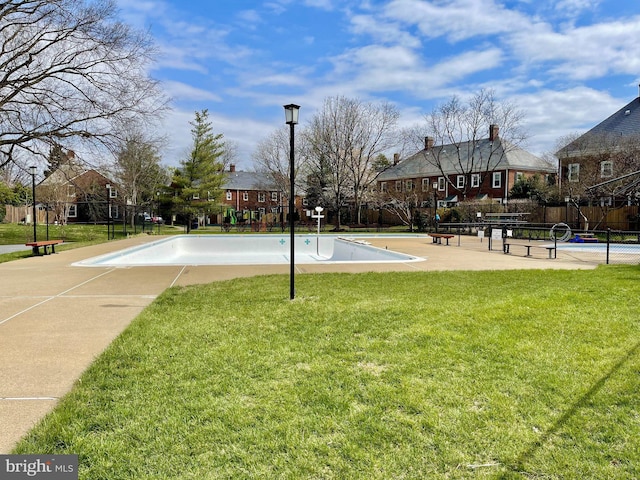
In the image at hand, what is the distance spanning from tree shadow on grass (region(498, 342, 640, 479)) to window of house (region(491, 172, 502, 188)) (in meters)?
36.6

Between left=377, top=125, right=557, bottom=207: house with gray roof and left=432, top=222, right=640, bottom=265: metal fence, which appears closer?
left=432, top=222, right=640, bottom=265: metal fence

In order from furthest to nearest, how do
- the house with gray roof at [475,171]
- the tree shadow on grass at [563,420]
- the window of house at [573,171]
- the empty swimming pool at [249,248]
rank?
the house with gray roof at [475,171] < the window of house at [573,171] < the empty swimming pool at [249,248] < the tree shadow on grass at [563,420]

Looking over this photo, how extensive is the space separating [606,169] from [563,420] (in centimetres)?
2932

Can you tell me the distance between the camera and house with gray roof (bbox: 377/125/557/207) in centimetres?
3691

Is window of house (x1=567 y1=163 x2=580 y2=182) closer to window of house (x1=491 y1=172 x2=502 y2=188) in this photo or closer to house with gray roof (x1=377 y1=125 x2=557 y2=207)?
house with gray roof (x1=377 y1=125 x2=557 y2=207)

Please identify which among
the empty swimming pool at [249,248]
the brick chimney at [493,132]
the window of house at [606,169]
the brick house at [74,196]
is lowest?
the empty swimming pool at [249,248]

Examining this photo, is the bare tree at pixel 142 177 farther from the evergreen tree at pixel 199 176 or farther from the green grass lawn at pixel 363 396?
the green grass lawn at pixel 363 396

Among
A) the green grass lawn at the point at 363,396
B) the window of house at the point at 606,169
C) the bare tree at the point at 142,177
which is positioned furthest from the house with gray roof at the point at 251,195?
the green grass lawn at the point at 363,396

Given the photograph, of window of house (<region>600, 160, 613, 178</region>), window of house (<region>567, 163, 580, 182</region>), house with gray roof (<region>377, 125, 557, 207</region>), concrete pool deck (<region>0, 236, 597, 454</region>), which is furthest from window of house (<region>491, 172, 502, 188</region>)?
concrete pool deck (<region>0, 236, 597, 454</region>)

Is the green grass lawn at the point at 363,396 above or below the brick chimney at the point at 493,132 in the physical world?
below

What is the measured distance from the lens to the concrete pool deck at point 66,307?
10.4ft

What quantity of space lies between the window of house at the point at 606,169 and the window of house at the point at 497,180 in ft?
35.3

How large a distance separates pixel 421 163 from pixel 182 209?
24288mm

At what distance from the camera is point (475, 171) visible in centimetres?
3891
